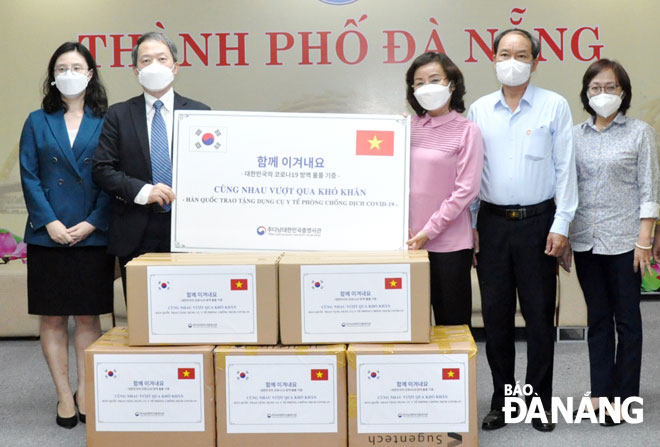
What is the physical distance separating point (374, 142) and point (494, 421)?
1.19 metres

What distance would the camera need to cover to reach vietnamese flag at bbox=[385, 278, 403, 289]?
2.44 metres

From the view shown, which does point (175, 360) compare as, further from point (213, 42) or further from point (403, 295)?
point (213, 42)

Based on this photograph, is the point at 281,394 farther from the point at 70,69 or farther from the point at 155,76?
the point at 70,69

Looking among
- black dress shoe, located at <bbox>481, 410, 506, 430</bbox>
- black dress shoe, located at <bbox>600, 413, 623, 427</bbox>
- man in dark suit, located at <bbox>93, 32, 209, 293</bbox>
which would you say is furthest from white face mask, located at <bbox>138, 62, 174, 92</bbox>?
black dress shoe, located at <bbox>600, 413, 623, 427</bbox>

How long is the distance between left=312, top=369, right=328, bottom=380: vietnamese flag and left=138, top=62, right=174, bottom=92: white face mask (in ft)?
3.74

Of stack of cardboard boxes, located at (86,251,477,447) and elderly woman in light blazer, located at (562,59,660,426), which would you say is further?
elderly woman in light blazer, located at (562,59,660,426)

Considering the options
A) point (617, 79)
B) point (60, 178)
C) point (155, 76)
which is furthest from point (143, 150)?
point (617, 79)

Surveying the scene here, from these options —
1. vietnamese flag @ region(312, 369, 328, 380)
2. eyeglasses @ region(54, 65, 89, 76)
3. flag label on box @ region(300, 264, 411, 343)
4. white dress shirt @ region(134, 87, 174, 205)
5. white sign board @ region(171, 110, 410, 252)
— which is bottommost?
vietnamese flag @ region(312, 369, 328, 380)

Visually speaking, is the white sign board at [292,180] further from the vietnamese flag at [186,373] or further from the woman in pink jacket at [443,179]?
the vietnamese flag at [186,373]

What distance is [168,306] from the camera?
2473 millimetres

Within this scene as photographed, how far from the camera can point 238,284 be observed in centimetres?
246

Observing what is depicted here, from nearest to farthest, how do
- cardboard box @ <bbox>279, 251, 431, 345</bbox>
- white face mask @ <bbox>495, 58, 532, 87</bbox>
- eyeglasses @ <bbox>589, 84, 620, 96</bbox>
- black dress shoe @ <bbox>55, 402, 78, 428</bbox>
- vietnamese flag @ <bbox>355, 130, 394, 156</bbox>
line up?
1. cardboard box @ <bbox>279, 251, 431, 345</bbox>
2. vietnamese flag @ <bbox>355, 130, 394, 156</bbox>
3. white face mask @ <bbox>495, 58, 532, 87</bbox>
4. eyeglasses @ <bbox>589, 84, 620, 96</bbox>
5. black dress shoe @ <bbox>55, 402, 78, 428</bbox>

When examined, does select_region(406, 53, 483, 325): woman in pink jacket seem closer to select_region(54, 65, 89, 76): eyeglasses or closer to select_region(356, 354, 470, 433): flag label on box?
select_region(356, 354, 470, 433): flag label on box

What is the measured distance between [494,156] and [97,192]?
1.51 metres
